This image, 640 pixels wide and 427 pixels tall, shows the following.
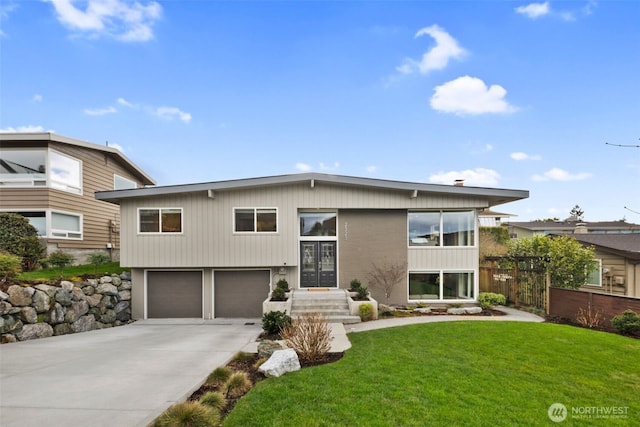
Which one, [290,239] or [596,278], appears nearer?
[290,239]

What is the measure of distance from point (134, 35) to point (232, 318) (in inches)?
488

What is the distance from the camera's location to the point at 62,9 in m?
10.9

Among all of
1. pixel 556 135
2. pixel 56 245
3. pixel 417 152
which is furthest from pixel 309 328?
pixel 556 135

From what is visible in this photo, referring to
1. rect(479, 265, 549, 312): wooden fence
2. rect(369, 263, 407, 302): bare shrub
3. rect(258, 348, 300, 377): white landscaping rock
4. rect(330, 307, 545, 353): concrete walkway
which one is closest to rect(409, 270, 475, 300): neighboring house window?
rect(369, 263, 407, 302): bare shrub

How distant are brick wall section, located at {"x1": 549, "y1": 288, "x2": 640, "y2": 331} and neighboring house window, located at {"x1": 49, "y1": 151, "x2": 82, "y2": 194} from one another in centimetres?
1902

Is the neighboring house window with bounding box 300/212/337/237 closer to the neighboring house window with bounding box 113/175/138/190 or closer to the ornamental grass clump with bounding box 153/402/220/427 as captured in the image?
the ornamental grass clump with bounding box 153/402/220/427

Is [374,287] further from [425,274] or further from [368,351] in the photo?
[368,351]

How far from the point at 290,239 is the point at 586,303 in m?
9.21

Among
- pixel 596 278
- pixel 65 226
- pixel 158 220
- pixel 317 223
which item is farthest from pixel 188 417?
pixel 596 278

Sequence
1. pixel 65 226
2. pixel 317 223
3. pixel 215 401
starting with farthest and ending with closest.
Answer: pixel 65 226 < pixel 317 223 < pixel 215 401

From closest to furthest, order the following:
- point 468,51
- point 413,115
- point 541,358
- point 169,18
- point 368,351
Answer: point 541,358 → point 368,351 → point 169,18 → point 468,51 → point 413,115

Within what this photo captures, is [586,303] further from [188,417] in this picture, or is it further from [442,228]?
[188,417]

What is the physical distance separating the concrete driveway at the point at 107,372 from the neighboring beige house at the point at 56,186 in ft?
20.0

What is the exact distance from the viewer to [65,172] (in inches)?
528
